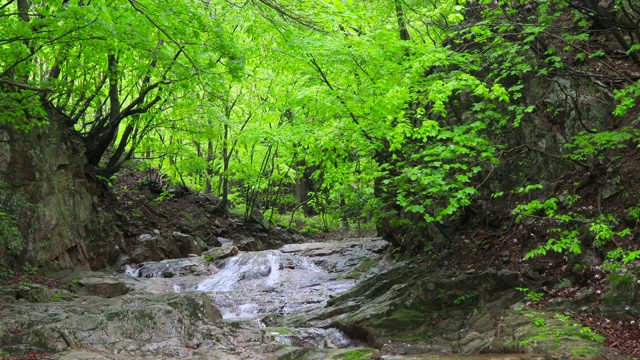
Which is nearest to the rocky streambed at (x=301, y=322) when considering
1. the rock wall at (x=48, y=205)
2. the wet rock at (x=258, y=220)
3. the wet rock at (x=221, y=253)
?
the rock wall at (x=48, y=205)

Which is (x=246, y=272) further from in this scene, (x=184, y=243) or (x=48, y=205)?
(x=48, y=205)

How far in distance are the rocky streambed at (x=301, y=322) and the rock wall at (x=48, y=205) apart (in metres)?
1.05

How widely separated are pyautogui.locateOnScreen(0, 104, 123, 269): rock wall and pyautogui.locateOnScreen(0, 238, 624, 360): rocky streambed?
105 centimetres

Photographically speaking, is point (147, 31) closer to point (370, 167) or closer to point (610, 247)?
point (370, 167)

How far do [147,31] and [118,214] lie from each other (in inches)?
385

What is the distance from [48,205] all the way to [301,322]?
7761 millimetres

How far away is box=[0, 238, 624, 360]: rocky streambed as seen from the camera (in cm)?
602

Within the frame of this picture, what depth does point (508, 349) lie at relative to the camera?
598 centimetres

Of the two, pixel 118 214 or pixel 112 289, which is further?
pixel 118 214

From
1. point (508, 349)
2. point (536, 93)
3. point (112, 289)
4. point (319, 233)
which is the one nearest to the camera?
point (508, 349)

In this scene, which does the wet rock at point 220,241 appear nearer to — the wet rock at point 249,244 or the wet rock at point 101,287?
the wet rock at point 249,244

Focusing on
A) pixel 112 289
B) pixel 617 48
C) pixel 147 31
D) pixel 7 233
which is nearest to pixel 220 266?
pixel 112 289

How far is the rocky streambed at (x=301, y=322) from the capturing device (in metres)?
6.02

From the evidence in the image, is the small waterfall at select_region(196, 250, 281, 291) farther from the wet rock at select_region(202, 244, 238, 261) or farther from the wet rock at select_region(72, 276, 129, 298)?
the wet rock at select_region(72, 276, 129, 298)
